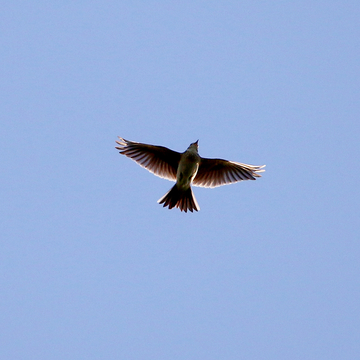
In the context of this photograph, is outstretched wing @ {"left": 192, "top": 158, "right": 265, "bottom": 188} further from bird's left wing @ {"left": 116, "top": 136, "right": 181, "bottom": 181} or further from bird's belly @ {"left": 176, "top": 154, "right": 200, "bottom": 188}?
bird's left wing @ {"left": 116, "top": 136, "right": 181, "bottom": 181}

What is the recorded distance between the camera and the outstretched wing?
14758 millimetres

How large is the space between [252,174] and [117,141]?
377cm

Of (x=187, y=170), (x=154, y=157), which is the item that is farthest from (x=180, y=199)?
(x=154, y=157)

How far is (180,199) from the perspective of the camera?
14.3 meters

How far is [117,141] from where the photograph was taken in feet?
47.6

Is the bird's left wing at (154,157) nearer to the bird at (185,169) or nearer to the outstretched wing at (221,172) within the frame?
the bird at (185,169)

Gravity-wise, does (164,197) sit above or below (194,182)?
below

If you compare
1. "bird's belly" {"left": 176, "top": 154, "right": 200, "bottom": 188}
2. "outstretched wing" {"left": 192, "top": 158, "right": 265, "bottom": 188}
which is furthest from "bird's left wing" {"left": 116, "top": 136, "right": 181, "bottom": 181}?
"outstretched wing" {"left": 192, "top": 158, "right": 265, "bottom": 188}

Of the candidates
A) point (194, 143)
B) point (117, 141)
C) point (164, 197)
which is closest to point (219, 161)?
point (194, 143)

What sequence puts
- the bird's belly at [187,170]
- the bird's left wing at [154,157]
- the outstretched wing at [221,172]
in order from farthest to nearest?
the outstretched wing at [221,172] < the bird's left wing at [154,157] < the bird's belly at [187,170]

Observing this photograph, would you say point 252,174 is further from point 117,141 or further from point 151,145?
point 117,141

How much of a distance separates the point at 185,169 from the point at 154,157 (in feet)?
3.71

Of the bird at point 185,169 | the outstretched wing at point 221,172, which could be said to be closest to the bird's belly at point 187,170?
the bird at point 185,169

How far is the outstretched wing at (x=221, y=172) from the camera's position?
14.8m
